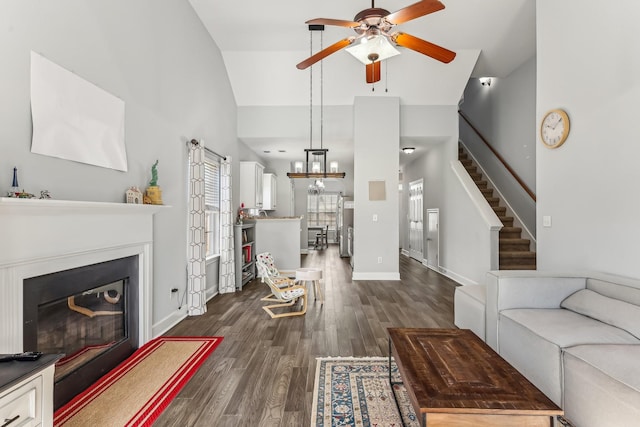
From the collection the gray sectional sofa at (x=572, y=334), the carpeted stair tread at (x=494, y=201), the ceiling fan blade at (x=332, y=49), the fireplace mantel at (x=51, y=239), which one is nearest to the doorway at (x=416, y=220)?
the carpeted stair tread at (x=494, y=201)

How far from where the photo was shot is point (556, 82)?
10.5 ft

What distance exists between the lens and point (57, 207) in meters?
1.84

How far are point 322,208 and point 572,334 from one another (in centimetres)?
985

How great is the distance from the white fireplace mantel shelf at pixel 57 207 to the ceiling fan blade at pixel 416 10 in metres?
2.65

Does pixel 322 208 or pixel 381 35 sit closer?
pixel 381 35

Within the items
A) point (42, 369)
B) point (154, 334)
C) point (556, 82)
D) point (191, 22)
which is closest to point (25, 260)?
point (42, 369)

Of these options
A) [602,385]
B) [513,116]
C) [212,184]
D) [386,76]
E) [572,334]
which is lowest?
[602,385]

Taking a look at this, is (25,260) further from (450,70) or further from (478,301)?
(450,70)

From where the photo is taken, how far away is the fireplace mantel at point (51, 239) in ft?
5.26

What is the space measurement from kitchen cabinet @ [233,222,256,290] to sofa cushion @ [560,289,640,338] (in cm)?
434

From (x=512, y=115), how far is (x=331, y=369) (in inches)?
227

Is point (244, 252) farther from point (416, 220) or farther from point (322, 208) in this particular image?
point (322, 208)

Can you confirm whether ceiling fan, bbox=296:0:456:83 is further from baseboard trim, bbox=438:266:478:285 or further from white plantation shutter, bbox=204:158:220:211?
baseboard trim, bbox=438:266:478:285

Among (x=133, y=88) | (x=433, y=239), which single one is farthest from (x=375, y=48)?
(x=433, y=239)
